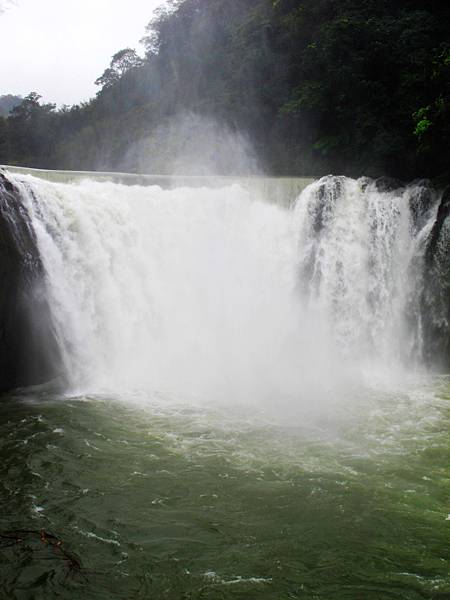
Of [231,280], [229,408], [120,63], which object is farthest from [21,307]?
[120,63]

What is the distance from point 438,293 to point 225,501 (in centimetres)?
750

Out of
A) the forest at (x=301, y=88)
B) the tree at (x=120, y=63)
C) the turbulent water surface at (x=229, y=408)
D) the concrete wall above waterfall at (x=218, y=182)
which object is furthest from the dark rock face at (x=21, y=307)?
the tree at (x=120, y=63)

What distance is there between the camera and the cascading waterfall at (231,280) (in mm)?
10422

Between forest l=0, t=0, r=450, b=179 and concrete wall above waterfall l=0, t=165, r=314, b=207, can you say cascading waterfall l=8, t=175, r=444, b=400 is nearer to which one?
concrete wall above waterfall l=0, t=165, r=314, b=207

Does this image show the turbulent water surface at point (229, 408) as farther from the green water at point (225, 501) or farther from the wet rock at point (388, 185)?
the wet rock at point (388, 185)

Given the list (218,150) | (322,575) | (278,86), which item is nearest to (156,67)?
(218,150)

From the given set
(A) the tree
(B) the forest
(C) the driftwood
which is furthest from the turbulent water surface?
(A) the tree

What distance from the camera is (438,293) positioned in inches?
448

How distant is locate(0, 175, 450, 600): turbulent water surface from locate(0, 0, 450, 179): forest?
2.51 m

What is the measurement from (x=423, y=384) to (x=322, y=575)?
660 cm

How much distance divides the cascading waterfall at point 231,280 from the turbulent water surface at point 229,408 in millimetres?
41

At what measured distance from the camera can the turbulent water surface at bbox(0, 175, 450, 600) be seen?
4719 mm

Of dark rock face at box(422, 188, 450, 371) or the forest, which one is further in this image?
the forest

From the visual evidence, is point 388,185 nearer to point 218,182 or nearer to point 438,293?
point 438,293
